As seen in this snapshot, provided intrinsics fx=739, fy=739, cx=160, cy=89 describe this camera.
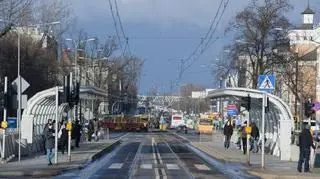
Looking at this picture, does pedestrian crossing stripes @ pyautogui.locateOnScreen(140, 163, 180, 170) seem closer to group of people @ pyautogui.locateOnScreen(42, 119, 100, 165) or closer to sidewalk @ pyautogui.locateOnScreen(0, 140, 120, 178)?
sidewalk @ pyautogui.locateOnScreen(0, 140, 120, 178)

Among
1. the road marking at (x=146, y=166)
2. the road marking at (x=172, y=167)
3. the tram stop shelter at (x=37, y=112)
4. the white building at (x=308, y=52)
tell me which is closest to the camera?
the road marking at (x=172, y=167)

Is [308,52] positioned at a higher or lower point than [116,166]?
higher

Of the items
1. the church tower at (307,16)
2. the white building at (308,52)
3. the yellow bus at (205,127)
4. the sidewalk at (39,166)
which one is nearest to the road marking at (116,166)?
the sidewalk at (39,166)

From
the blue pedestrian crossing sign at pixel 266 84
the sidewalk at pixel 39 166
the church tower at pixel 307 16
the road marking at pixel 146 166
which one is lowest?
the road marking at pixel 146 166

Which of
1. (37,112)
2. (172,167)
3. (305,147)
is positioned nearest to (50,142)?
(172,167)

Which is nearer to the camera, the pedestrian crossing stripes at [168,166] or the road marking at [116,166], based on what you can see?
the pedestrian crossing stripes at [168,166]

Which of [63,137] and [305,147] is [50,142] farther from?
[305,147]

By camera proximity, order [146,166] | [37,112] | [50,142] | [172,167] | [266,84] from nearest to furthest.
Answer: [266,84]
[50,142]
[172,167]
[146,166]
[37,112]

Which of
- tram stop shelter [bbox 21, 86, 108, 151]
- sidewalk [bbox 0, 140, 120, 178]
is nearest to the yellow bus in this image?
tram stop shelter [bbox 21, 86, 108, 151]

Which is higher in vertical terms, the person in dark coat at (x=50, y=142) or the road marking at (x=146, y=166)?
the person in dark coat at (x=50, y=142)

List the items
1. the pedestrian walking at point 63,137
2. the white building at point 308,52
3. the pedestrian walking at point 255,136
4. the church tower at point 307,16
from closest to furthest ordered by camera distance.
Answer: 1. the pedestrian walking at point 63,137
2. the pedestrian walking at point 255,136
3. the white building at point 308,52
4. the church tower at point 307,16

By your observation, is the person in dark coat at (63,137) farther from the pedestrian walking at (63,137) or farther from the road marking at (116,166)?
the road marking at (116,166)

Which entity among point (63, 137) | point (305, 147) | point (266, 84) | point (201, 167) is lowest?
point (201, 167)

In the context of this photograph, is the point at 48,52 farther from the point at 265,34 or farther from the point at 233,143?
the point at 233,143
